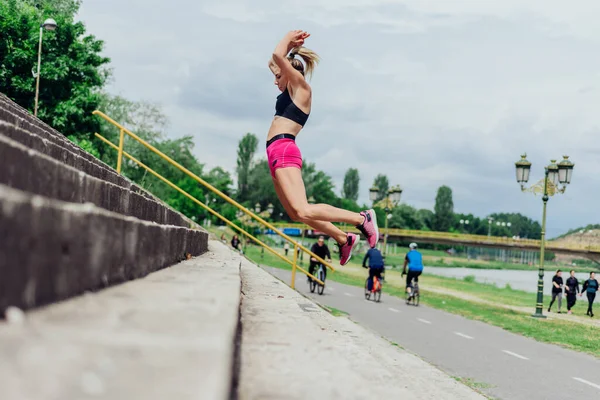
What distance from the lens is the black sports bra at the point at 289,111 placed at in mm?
4812

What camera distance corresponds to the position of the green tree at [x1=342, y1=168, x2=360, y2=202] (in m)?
156

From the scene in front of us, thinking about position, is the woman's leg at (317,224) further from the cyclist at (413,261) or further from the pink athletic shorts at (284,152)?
the cyclist at (413,261)

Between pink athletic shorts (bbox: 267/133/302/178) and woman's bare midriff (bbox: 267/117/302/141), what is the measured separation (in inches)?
1.3

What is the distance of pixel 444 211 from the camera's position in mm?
168125

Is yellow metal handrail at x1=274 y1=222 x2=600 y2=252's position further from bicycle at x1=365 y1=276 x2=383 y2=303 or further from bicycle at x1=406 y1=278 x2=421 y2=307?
bicycle at x1=406 y1=278 x2=421 y2=307

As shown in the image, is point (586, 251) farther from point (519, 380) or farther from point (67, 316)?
point (67, 316)

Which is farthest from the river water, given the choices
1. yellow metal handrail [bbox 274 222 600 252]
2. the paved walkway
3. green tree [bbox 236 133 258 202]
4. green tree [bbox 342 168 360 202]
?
green tree [bbox 342 168 360 202]

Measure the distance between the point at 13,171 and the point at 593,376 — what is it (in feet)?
31.8

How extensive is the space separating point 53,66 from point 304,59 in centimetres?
3117

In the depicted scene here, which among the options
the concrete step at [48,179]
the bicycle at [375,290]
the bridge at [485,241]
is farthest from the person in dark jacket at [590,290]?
the bridge at [485,241]

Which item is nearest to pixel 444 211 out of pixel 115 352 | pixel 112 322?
pixel 112 322

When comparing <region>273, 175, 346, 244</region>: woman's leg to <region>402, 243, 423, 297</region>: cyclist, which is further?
<region>402, 243, 423, 297</region>: cyclist

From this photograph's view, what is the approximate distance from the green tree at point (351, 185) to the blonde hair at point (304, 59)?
150 m

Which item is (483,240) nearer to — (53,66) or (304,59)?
(53,66)
